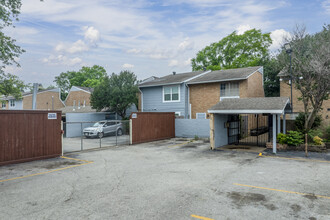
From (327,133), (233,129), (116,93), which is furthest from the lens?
(116,93)

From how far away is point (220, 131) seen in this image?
15492 millimetres

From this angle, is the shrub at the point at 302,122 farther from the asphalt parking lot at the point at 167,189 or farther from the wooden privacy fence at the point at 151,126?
the wooden privacy fence at the point at 151,126

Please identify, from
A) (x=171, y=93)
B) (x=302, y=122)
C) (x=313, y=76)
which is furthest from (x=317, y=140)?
(x=171, y=93)

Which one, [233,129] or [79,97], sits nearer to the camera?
[233,129]

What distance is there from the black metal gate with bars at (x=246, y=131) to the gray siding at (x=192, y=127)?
3083 millimetres

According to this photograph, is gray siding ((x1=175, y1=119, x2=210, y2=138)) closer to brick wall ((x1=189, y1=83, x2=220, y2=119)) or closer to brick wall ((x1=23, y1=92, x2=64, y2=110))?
brick wall ((x1=189, y1=83, x2=220, y2=119))

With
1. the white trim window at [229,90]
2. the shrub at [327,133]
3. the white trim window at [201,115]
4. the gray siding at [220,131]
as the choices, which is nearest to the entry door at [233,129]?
the gray siding at [220,131]

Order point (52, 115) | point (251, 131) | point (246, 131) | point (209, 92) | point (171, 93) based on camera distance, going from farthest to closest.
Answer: point (171, 93) → point (209, 92) → point (246, 131) → point (251, 131) → point (52, 115)

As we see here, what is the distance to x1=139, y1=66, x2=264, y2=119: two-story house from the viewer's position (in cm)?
2166

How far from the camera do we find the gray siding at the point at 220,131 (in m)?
14.9

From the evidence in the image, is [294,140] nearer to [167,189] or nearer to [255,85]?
[167,189]

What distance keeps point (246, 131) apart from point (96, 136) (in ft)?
43.9

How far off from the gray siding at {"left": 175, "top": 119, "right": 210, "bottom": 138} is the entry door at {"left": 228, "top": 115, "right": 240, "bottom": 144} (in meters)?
3.45

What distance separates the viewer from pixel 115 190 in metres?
6.80
